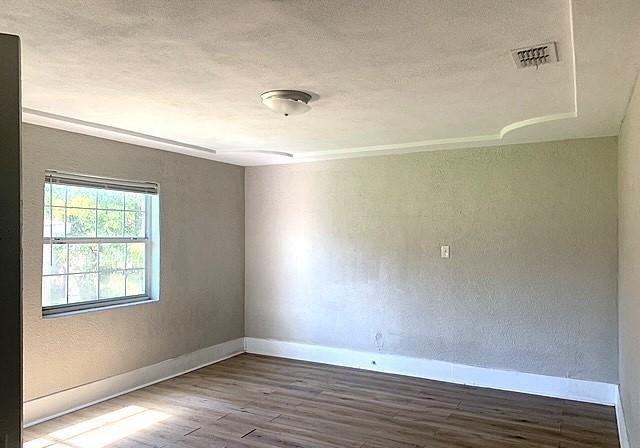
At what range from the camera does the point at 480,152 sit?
15.4 feet

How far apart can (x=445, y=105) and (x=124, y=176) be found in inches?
113

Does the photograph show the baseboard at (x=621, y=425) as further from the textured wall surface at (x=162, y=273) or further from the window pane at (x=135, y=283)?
the window pane at (x=135, y=283)

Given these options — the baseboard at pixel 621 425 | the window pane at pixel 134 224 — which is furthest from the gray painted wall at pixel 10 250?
the window pane at pixel 134 224

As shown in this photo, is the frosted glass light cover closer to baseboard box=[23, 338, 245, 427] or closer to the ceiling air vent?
the ceiling air vent

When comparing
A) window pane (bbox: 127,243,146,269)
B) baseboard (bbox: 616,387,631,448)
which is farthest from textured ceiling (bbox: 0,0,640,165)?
baseboard (bbox: 616,387,631,448)

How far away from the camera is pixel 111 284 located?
4.50 m

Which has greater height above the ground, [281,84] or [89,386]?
[281,84]

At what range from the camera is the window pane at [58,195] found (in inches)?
155

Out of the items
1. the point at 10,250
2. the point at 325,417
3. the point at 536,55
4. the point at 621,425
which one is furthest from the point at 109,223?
the point at 621,425

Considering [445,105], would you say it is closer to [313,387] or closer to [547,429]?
[547,429]

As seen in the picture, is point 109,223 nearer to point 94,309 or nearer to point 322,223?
point 94,309

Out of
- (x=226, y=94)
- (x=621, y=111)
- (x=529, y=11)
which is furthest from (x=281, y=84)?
(x=621, y=111)

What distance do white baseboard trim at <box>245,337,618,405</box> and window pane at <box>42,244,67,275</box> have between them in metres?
2.55

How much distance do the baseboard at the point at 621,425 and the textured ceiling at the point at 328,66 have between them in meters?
2.08
